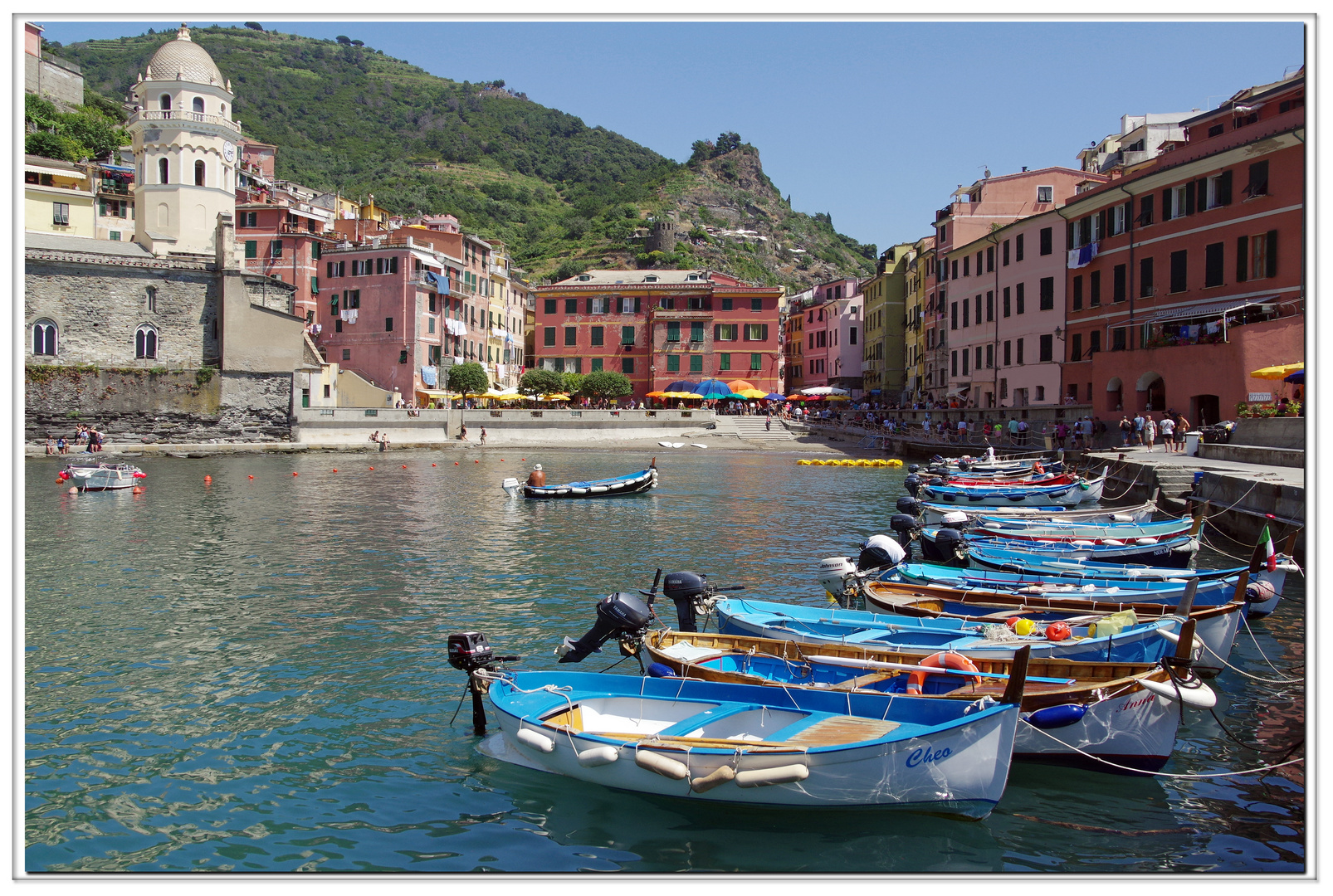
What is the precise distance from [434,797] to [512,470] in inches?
1567

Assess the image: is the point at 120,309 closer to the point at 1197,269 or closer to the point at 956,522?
the point at 956,522

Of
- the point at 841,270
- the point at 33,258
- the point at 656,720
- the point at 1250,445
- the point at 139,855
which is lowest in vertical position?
the point at 139,855

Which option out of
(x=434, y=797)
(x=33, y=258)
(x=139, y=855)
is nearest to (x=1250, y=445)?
(x=434, y=797)

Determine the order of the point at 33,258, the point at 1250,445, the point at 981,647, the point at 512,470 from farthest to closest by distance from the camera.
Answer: the point at 33,258 → the point at 512,470 → the point at 1250,445 → the point at 981,647

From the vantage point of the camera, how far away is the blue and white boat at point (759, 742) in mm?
7871

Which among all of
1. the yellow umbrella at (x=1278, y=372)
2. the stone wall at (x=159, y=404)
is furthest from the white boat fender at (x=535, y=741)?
the stone wall at (x=159, y=404)

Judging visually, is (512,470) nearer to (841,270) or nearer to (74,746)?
(74,746)

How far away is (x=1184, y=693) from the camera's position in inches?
342

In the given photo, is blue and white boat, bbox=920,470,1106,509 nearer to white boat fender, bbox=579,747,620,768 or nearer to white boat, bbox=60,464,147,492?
white boat fender, bbox=579,747,620,768

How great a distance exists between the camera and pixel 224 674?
12.8 meters

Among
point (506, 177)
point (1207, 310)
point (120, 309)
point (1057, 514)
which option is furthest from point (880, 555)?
point (506, 177)

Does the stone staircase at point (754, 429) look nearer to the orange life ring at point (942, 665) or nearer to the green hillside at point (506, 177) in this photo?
the orange life ring at point (942, 665)

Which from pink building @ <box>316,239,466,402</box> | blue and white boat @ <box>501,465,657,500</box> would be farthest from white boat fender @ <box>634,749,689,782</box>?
pink building @ <box>316,239,466,402</box>

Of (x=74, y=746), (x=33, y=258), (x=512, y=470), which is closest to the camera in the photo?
(x=74, y=746)
